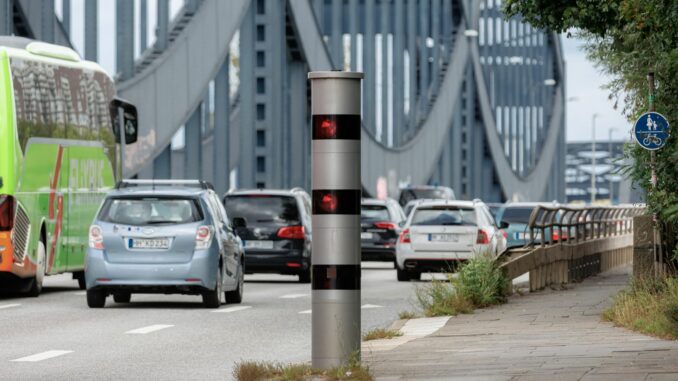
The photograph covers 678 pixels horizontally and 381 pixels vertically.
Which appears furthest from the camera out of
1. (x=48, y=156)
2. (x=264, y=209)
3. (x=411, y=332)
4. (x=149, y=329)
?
(x=264, y=209)

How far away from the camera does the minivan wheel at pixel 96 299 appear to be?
20719 millimetres

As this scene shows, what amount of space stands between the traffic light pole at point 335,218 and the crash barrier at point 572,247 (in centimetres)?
973

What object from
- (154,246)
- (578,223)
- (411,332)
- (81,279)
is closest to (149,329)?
(411,332)

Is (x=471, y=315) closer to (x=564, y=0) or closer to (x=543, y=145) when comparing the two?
(x=564, y=0)

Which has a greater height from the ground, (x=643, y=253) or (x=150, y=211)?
(x=150, y=211)

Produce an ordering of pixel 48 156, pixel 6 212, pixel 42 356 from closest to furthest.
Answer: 1. pixel 42 356
2. pixel 6 212
3. pixel 48 156

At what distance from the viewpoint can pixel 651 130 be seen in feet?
63.2

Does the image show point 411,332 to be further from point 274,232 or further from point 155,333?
point 274,232

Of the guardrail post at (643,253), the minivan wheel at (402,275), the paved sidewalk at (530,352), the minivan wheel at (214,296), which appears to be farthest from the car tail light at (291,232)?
the paved sidewalk at (530,352)

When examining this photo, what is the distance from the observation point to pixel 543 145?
113m

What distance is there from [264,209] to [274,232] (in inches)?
20.7

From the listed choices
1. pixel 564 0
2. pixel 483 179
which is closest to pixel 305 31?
pixel 564 0

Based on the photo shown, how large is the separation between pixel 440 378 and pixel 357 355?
1.66ft

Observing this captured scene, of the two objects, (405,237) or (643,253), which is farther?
(405,237)
